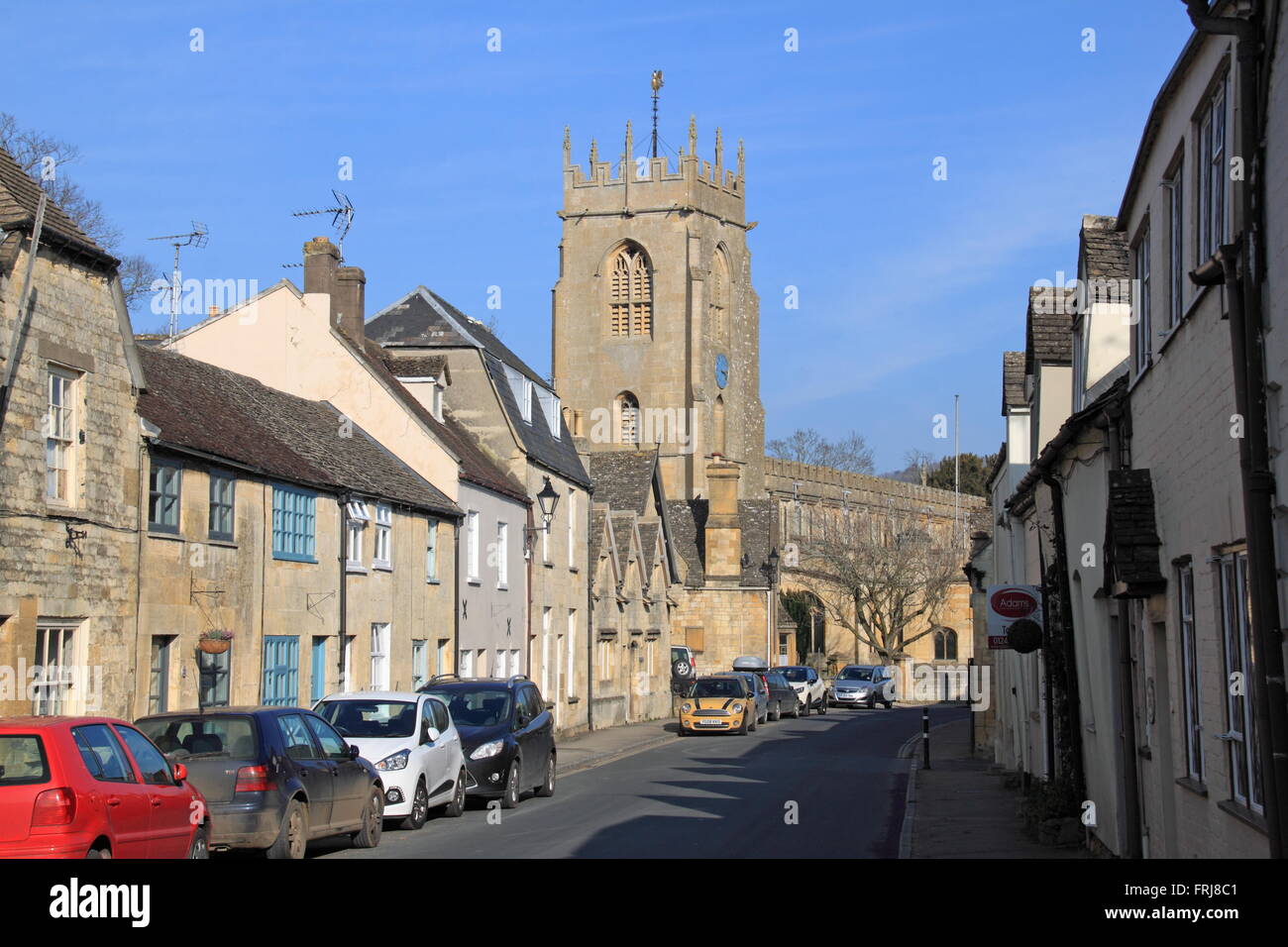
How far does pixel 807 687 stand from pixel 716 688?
13.2m

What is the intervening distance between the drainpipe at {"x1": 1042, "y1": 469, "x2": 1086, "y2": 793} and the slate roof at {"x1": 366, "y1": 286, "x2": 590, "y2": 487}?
68.8ft

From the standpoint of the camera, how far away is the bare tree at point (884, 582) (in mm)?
70250

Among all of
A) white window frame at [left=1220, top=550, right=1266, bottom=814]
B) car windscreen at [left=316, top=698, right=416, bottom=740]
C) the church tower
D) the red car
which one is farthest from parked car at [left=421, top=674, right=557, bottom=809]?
the church tower

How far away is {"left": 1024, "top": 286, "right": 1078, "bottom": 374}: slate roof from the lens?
2047 centimetres

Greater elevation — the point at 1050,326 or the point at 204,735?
the point at 1050,326

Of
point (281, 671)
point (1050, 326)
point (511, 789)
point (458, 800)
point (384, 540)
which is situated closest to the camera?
point (458, 800)

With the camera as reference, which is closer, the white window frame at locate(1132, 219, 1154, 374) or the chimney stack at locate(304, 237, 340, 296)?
the white window frame at locate(1132, 219, 1154, 374)

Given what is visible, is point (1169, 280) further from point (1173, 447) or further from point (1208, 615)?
point (1208, 615)

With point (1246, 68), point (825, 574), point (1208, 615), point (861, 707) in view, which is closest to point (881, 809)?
point (1208, 615)

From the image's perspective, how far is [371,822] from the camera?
16.0 metres

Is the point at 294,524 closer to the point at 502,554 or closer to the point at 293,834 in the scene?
the point at 293,834

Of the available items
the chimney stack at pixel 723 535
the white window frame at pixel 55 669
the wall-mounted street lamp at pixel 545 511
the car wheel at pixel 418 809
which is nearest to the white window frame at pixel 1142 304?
the car wheel at pixel 418 809

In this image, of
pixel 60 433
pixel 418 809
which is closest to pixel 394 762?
pixel 418 809

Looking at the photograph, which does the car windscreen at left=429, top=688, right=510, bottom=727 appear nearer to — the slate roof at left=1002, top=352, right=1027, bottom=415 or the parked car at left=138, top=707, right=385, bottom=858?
the parked car at left=138, top=707, right=385, bottom=858
